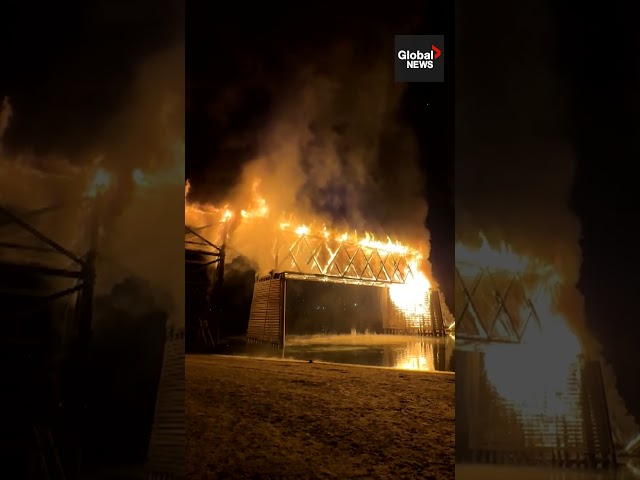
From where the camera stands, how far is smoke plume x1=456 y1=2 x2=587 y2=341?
8.64 feet

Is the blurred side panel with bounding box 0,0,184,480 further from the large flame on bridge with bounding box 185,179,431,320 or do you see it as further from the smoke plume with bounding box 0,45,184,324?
the large flame on bridge with bounding box 185,179,431,320

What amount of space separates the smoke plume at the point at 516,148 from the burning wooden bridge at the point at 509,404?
256mm

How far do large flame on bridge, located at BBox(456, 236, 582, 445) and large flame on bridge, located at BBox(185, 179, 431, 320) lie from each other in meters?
0.29

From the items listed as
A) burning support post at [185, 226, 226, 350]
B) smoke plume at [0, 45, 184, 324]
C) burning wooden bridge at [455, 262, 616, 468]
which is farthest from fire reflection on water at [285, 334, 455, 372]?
smoke plume at [0, 45, 184, 324]

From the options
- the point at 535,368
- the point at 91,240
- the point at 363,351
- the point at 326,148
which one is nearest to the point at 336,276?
the point at 363,351

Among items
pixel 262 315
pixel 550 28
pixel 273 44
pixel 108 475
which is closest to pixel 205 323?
pixel 262 315

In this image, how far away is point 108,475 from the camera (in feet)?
8.23

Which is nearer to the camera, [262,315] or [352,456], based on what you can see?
[352,456]

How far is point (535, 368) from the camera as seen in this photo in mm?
2584

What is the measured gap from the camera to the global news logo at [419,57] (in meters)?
2.56

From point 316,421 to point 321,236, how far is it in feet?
3.22

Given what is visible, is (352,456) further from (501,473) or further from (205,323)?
(205,323)

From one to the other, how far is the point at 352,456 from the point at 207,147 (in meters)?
1.77

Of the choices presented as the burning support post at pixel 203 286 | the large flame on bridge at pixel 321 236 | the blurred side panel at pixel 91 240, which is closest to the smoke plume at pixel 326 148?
the large flame on bridge at pixel 321 236
